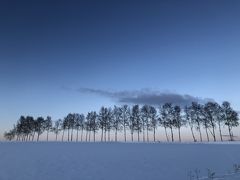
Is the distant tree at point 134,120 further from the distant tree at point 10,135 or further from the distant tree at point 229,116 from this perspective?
the distant tree at point 10,135

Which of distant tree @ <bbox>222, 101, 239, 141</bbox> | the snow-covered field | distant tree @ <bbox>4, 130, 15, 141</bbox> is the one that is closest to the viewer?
the snow-covered field

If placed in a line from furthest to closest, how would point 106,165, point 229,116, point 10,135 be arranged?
point 10,135
point 229,116
point 106,165

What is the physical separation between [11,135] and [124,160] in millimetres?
129563

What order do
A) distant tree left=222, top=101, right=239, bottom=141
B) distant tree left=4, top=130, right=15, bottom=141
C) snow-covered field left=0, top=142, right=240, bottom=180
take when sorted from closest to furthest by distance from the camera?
snow-covered field left=0, top=142, right=240, bottom=180 → distant tree left=222, top=101, right=239, bottom=141 → distant tree left=4, top=130, right=15, bottom=141

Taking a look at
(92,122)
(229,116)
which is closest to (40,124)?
(92,122)

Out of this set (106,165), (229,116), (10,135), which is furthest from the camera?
(10,135)

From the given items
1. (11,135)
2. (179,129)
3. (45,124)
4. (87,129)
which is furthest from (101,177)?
(11,135)

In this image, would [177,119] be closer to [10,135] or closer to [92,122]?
[92,122]

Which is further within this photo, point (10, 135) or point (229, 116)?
point (10, 135)

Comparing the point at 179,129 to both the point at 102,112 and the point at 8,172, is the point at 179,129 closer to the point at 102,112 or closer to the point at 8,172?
the point at 102,112

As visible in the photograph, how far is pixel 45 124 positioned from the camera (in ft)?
345

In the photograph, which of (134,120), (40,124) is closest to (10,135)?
(40,124)

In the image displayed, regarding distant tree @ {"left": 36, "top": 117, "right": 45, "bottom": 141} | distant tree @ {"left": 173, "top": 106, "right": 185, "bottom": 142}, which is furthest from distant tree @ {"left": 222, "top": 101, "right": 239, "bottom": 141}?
distant tree @ {"left": 36, "top": 117, "right": 45, "bottom": 141}

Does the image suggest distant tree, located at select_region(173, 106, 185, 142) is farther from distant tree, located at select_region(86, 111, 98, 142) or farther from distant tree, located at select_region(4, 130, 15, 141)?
distant tree, located at select_region(4, 130, 15, 141)
